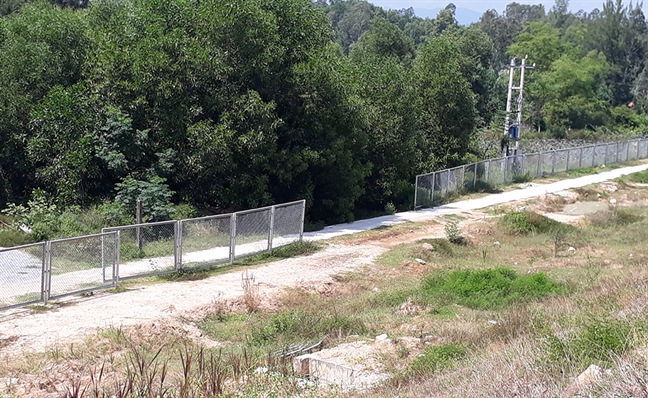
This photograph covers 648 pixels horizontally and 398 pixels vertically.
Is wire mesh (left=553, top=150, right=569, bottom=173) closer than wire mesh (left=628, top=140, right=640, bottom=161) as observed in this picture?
Yes

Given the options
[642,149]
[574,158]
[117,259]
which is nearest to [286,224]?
[117,259]

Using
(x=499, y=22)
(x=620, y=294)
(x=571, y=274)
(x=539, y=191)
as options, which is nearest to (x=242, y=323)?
(x=620, y=294)

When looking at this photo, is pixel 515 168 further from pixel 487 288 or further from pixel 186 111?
pixel 487 288

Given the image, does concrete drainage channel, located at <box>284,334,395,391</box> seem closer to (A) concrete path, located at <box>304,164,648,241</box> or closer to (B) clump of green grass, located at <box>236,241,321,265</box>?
(B) clump of green grass, located at <box>236,241,321,265</box>

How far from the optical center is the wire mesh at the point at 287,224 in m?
19.5

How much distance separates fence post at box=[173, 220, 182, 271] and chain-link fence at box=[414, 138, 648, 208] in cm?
1494

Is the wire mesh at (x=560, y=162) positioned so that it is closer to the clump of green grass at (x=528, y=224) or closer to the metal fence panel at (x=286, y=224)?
the clump of green grass at (x=528, y=224)

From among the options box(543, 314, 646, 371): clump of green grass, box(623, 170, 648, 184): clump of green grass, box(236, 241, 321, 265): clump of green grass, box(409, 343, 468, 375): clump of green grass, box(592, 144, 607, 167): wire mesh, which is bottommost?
box(236, 241, 321, 265): clump of green grass

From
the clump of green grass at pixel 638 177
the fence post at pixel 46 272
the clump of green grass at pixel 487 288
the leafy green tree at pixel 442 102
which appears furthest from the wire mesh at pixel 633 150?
the fence post at pixel 46 272

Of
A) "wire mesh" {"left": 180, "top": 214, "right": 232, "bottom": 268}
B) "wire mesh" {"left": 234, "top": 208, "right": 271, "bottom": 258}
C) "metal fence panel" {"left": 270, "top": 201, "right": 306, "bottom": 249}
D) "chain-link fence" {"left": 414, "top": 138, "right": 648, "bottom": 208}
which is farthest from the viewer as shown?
"chain-link fence" {"left": 414, "top": 138, "right": 648, "bottom": 208}

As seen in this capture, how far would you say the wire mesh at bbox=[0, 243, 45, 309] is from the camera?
502 inches

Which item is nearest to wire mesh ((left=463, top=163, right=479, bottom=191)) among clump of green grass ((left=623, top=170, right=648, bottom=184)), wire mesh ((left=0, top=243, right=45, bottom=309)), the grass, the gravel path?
clump of green grass ((left=623, top=170, right=648, bottom=184))

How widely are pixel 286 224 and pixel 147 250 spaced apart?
16.3ft

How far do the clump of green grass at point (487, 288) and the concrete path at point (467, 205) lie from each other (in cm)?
646
